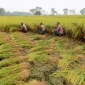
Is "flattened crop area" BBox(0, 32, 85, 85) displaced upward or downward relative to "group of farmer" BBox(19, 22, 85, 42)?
downward

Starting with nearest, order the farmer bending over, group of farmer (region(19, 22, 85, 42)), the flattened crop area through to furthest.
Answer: the flattened crop area → group of farmer (region(19, 22, 85, 42)) → the farmer bending over

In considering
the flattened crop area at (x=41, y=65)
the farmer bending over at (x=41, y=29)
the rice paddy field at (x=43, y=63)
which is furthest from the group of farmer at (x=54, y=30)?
the flattened crop area at (x=41, y=65)

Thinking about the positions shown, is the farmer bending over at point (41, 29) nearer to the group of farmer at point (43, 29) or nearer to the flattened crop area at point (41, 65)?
the group of farmer at point (43, 29)

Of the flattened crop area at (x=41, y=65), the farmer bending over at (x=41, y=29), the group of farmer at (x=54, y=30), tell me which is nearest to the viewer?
the flattened crop area at (x=41, y=65)

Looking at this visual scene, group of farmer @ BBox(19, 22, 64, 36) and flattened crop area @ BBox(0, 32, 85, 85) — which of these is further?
group of farmer @ BBox(19, 22, 64, 36)

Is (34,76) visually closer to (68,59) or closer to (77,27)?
(68,59)

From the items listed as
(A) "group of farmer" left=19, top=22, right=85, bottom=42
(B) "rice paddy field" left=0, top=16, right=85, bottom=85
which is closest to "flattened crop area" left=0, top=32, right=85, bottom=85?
(B) "rice paddy field" left=0, top=16, right=85, bottom=85

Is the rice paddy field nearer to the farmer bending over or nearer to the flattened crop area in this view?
the flattened crop area

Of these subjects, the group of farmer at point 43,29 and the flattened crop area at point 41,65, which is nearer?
the flattened crop area at point 41,65

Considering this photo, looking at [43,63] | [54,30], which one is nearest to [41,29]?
[54,30]

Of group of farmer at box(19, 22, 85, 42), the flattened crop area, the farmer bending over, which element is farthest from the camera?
the farmer bending over

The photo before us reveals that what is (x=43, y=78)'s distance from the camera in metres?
4.25

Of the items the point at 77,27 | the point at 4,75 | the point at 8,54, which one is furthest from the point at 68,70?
the point at 77,27

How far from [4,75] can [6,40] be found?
3.01m
